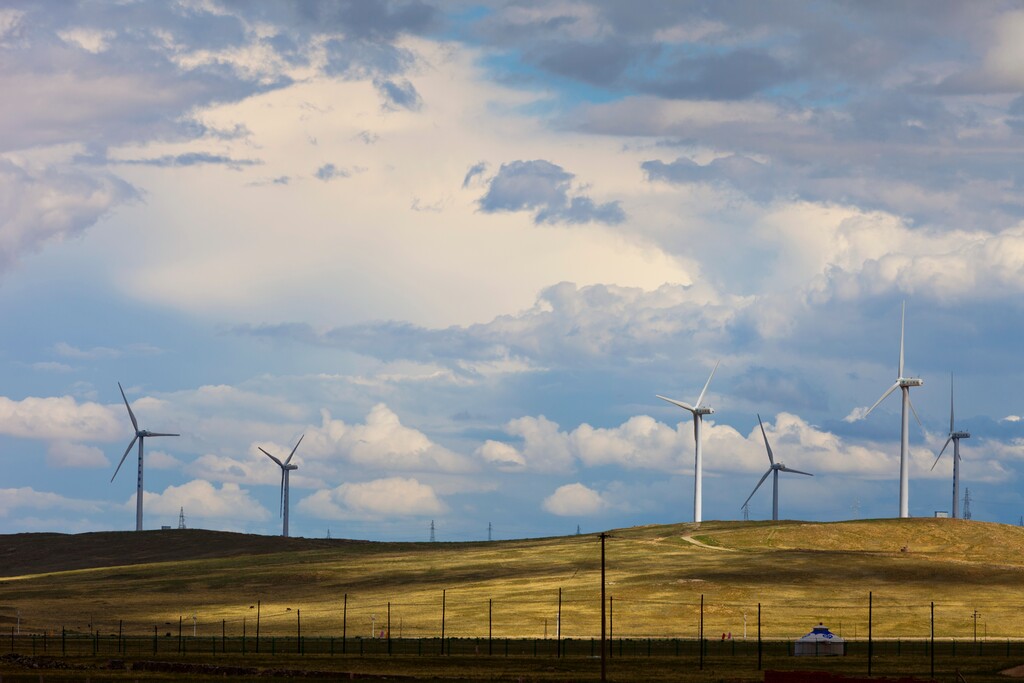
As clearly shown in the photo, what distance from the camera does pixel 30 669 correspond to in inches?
4988

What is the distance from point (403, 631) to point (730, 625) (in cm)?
4390

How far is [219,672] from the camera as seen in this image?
128 m

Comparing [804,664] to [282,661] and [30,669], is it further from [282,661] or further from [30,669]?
[30,669]

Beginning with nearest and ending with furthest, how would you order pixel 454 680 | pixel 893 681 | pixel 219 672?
pixel 893 681
pixel 454 680
pixel 219 672

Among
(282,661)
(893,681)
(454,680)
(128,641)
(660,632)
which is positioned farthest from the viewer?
(660,632)

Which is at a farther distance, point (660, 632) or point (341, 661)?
point (660, 632)

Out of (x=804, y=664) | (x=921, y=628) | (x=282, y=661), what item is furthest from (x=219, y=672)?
(x=921, y=628)

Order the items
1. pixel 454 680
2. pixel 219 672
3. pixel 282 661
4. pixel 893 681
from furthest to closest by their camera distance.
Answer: pixel 282 661, pixel 219 672, pixel 454 680, pixel 893 681

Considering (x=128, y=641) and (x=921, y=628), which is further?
(x=921, y=628)

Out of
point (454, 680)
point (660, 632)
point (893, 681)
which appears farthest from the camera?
point (660, 632)

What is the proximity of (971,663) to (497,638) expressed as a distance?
193ft

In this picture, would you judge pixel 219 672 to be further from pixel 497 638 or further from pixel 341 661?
pixel 497 638

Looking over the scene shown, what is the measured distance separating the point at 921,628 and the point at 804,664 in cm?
5857

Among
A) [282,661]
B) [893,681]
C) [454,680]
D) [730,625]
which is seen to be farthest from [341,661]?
[730,625]
